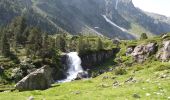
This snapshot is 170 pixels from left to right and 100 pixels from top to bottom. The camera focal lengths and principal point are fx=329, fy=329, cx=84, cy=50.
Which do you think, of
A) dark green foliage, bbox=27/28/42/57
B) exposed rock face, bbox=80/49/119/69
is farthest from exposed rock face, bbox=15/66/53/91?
exposed rock face, bbox=80/49/119/69

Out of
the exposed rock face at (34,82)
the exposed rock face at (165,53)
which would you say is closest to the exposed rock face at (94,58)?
the exposed rock face at (165,53)

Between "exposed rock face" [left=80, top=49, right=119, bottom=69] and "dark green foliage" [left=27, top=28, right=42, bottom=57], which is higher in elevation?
"dark green foliage" [left=27, top=28, right=42, bottom=57]

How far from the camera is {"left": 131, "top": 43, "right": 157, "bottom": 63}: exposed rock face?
4575 inches

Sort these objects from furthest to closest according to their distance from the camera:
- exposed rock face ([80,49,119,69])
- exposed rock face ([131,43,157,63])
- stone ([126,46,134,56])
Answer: exposed rock face ([80,49,119,69])
stone ([126,46,134,56])
exposed rock face ([131,43,157,63])

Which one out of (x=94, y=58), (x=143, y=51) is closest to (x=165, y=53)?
(x=143, y=51)

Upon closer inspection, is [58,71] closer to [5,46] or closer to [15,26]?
[5,46]

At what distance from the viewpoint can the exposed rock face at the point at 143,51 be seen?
11619 cm

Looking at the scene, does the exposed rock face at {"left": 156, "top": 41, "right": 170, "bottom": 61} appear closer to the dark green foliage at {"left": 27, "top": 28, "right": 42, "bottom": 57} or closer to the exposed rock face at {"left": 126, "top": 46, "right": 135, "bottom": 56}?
the exposed rock face at {"left": 126, "top": 46, "right": 135, "bottom": 56}

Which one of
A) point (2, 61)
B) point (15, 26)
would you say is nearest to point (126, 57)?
point (2, 61)

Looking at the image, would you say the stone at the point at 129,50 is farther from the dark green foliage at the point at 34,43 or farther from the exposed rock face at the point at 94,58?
the dark green foliage at the point at 34,43

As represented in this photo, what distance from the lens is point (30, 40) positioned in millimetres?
143750

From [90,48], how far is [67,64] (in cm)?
1991

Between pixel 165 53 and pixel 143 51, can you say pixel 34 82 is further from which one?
pixel 143 51

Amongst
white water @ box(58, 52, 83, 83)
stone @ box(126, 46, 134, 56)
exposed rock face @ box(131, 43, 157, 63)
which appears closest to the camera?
exposed rock face @ box(131, 43, 157, 63)
